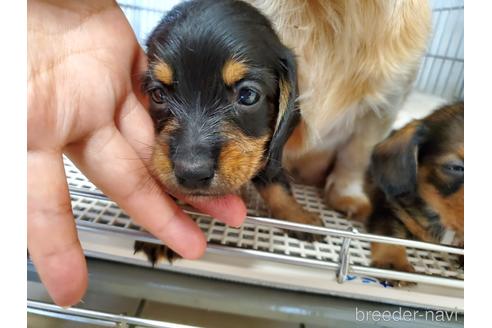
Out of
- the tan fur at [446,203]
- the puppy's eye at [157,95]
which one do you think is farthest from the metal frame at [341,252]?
the puppy's eye at [157,95]

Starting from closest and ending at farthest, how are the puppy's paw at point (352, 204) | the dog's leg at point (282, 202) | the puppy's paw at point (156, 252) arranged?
the puppy's paw at point (156, 252) < the dog's leg at point (282, 202) < the puppy's paw at point (352, 204)

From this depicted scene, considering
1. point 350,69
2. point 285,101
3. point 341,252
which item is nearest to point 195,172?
point 285,101

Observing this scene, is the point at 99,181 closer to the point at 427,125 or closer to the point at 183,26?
the point at 183,26

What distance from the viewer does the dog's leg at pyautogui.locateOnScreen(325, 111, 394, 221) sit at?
127 centimetres

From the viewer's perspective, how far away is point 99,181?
0.90 metres

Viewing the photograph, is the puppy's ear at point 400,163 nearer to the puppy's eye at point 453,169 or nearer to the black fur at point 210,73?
the puppy's eye at point 453,169

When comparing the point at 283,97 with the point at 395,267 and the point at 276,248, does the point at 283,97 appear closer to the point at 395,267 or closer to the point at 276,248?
the point at 276,248

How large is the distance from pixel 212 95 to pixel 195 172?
162 mm

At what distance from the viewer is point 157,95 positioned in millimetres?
914

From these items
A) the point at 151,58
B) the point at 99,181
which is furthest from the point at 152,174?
the point at 151,58

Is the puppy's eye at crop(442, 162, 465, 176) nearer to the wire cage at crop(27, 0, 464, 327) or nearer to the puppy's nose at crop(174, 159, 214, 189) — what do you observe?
the wire cage at crop(27, 0, 464, 327)

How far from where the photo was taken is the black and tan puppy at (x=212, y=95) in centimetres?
82

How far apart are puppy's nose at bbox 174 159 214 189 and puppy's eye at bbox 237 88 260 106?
0.15m

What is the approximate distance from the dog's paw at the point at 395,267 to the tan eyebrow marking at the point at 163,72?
1.97 ft
